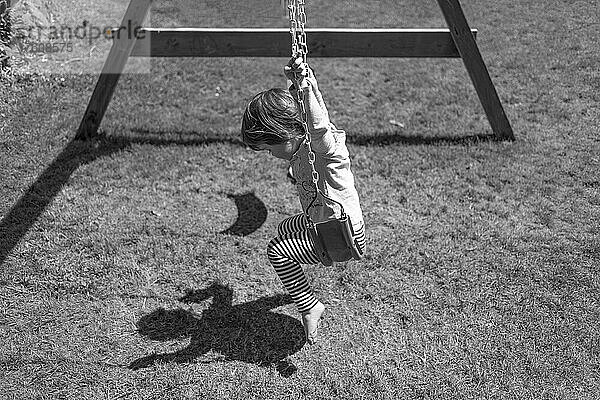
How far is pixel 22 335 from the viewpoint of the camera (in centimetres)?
382

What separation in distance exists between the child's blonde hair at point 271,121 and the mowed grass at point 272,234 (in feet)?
3.94

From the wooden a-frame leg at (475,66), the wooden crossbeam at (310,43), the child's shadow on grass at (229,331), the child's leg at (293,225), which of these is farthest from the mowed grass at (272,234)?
the wooden crossbeam at (310,43)

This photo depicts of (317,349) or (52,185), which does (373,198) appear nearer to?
(317,349)

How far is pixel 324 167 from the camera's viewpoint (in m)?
3.41

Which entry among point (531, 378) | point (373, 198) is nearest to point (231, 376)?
point (531, 378)

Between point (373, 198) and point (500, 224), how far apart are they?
37.7 inches

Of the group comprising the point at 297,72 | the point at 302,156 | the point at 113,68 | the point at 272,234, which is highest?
the point at 297,72

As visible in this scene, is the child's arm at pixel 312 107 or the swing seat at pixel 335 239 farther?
the swing seat at pixel 335 239

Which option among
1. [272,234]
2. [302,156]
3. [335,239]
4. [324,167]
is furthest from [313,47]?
[335,239]

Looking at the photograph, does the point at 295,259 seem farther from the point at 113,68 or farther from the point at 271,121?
the point at 113,68

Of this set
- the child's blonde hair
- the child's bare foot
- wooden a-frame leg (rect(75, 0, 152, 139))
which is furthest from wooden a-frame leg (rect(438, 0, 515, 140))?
the child's bare foot

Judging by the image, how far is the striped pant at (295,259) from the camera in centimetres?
364

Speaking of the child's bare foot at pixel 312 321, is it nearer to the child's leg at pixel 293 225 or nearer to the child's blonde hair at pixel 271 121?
the child's leg at pixel 293 225

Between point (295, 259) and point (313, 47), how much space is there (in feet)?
9.55
